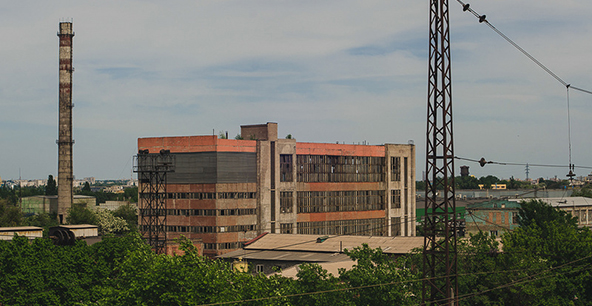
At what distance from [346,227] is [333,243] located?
37092mm

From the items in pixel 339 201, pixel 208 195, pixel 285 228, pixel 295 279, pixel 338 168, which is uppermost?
pixel 338 168

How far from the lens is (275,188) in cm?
11306

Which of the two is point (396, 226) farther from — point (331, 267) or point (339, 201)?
point (331, 267)

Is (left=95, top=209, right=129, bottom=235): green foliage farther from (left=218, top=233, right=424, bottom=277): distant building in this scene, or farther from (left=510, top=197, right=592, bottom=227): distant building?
(left=510, top=197, right=592, bottom=227): distant building

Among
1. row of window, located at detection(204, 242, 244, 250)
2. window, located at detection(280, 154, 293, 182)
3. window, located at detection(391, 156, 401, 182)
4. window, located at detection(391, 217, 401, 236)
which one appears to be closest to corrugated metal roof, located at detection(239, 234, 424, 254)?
row of window, located at detection(204, 242, 244, 250)

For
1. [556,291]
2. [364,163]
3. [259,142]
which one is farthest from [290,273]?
[364,163]

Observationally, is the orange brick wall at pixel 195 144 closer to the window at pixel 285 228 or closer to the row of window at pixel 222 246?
the window at pixel 285 228

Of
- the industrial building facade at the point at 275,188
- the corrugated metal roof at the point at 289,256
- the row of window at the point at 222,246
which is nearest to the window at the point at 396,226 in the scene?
the industrial building facade at the point at 275,188

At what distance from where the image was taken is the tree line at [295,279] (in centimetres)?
4044

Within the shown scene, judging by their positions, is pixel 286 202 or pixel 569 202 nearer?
pixel 286 202

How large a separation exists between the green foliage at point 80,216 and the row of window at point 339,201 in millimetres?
56243

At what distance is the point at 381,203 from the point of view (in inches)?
4931

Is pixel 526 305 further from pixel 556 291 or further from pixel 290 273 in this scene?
pixel 290 273

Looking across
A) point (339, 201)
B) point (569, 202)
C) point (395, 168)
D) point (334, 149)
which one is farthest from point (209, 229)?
point (569, 202)
